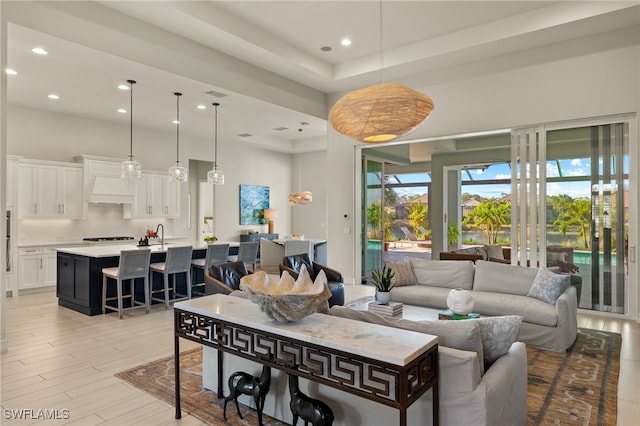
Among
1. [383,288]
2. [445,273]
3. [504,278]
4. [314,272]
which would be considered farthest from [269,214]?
[504,278]

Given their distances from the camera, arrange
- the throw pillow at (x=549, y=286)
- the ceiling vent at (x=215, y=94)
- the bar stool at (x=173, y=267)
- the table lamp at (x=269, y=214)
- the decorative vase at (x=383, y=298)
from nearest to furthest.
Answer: the throw pillow at (x=549, y=286) → the decorative vase at (x=383, y=298) → the bar stool at (x=173, y=267) → the ceiling vent at (x=215, y=94) → the table lamp at (x=269, y=214)

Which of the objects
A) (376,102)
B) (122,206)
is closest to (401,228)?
(122,206)

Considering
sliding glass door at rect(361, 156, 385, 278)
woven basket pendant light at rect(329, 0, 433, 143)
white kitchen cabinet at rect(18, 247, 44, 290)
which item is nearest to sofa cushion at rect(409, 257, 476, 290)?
woven basket pendant light at rect(329, 0, 433, 143)

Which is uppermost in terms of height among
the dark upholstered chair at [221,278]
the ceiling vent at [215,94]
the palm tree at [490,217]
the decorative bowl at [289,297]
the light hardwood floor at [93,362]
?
the ceiling vent at [215,94]

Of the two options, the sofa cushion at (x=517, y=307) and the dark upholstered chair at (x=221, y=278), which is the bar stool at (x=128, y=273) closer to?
the dark upholstered chair at (x=221, y=278)

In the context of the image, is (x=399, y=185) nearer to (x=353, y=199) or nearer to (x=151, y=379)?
(x=353, y=199)

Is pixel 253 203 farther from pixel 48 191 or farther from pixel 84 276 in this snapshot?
pixel 84 276

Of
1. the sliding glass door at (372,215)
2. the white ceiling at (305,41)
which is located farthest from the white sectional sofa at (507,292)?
the white ceiling at (305,41)

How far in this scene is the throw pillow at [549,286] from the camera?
4219mm

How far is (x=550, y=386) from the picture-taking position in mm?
3158

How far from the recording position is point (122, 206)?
860cm

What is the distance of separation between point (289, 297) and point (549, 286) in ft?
11.4

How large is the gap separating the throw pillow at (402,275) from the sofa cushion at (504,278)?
31.9 inches

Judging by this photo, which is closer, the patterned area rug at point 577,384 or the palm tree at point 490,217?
the patterned area rug at point 577,384
